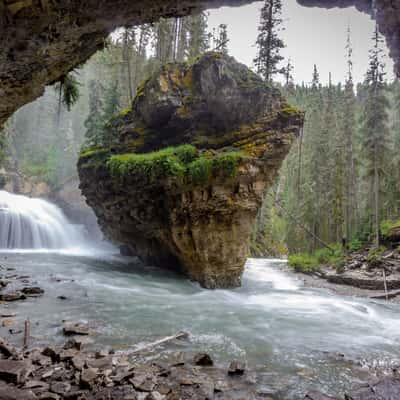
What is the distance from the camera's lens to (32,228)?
76.1 ft

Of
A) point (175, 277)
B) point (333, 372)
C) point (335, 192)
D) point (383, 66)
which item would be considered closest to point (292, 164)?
point (335, 192)

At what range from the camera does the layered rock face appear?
12.4 meters

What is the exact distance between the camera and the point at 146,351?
5418 mm

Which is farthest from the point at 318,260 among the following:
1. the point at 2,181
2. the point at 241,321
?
the point at 2,181

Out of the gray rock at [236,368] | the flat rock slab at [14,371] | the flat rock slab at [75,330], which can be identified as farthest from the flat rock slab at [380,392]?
the flat rock slab at [75,330]

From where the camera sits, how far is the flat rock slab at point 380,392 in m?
4.19

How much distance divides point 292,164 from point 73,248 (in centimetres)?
3198

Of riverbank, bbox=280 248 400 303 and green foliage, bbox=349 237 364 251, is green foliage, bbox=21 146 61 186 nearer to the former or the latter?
riverbank, bbox=280 248 400 303

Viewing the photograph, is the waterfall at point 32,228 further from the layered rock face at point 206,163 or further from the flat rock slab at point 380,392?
the flat rock slab at point 380,392

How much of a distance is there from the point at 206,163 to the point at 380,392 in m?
9.01

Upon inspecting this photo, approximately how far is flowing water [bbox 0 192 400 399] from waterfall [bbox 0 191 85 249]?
9.29 metres

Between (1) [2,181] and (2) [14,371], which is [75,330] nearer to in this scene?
(2) [14,371]

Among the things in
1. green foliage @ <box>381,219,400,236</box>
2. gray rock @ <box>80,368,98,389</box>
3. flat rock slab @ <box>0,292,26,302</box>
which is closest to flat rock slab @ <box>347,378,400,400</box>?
gray rock @ <box>80,368,98,389</box>

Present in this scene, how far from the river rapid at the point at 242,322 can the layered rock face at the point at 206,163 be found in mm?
1807
